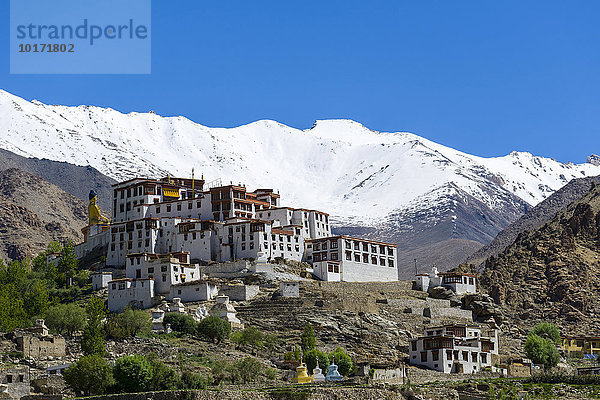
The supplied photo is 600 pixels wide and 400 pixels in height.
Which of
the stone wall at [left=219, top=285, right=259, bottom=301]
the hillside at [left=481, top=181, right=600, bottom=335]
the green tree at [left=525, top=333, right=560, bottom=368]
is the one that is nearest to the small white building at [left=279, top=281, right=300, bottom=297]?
the stone wall at [left=219, top=285, right=259, bottom=301]

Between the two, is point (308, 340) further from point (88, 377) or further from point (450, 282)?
point (450, 282)

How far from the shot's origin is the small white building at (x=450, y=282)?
4402 inches

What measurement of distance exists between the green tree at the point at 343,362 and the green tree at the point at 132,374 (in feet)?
57.3

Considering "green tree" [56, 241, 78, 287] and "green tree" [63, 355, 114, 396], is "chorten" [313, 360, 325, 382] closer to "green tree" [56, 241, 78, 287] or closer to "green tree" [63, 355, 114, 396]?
"green tree" [63, 355, 114, 396]

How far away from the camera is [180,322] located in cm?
9038

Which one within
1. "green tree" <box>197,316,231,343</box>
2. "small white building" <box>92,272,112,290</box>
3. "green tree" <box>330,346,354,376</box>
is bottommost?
"green tree" <box>330,346,354,376</box>

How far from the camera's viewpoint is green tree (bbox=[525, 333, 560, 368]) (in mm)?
92750

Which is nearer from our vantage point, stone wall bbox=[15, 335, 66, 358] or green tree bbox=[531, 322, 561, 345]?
stone wall bbox=[15, 335, 66, 358]

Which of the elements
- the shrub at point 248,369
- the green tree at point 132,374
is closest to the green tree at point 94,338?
the green tree at point 132,374

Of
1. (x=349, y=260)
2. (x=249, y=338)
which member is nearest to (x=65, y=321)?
(x=249, y=338)

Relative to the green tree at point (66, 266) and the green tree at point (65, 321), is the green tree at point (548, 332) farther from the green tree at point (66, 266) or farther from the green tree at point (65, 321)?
the green tree at point (66, 266)

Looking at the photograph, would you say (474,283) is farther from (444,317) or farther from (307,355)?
(307,355)

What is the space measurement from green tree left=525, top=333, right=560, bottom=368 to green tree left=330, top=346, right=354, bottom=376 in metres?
19.5

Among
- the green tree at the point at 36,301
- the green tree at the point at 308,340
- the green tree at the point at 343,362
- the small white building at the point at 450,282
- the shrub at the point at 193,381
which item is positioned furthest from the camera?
the small white building at the point at 450,282
